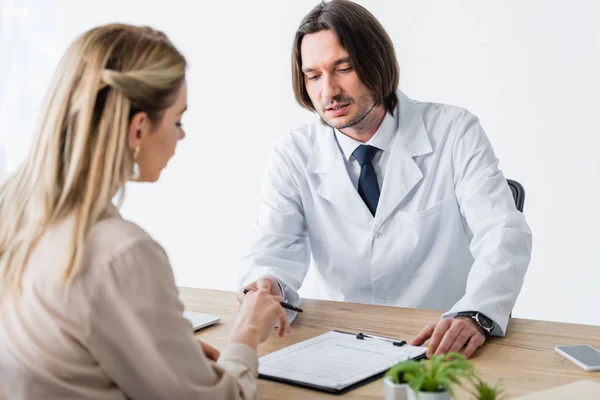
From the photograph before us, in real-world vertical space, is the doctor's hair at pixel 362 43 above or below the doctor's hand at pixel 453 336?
above

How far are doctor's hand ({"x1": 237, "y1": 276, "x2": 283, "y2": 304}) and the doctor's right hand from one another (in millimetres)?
327

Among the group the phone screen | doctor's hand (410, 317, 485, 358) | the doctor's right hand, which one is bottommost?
doctor's hand (410, 317, 485, 358)

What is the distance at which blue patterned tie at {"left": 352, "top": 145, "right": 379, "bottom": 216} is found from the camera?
2.30m

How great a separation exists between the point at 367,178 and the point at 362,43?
0.41 meters

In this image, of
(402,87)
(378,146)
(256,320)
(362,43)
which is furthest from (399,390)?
(402,87)

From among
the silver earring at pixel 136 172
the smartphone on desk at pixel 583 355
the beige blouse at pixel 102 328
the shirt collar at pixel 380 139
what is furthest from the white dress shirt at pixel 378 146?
the beige blouse at pixel 102 328

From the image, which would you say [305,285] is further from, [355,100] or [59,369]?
[59,369]

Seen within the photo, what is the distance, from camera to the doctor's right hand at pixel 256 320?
1.35 m

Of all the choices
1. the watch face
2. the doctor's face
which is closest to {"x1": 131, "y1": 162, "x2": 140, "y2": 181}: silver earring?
the watch face

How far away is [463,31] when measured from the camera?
11.2ft

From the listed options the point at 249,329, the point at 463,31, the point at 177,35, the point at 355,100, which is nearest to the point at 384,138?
the point at 355,100

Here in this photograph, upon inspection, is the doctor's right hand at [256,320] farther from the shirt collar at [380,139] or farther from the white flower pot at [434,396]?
the shirt collar at [380,139]

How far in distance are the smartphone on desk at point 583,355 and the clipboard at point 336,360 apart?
0.92 ft

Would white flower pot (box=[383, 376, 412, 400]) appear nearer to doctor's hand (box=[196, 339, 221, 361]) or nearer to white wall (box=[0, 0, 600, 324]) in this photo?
doctor's hand (box=[196, 339, 221, 361])
